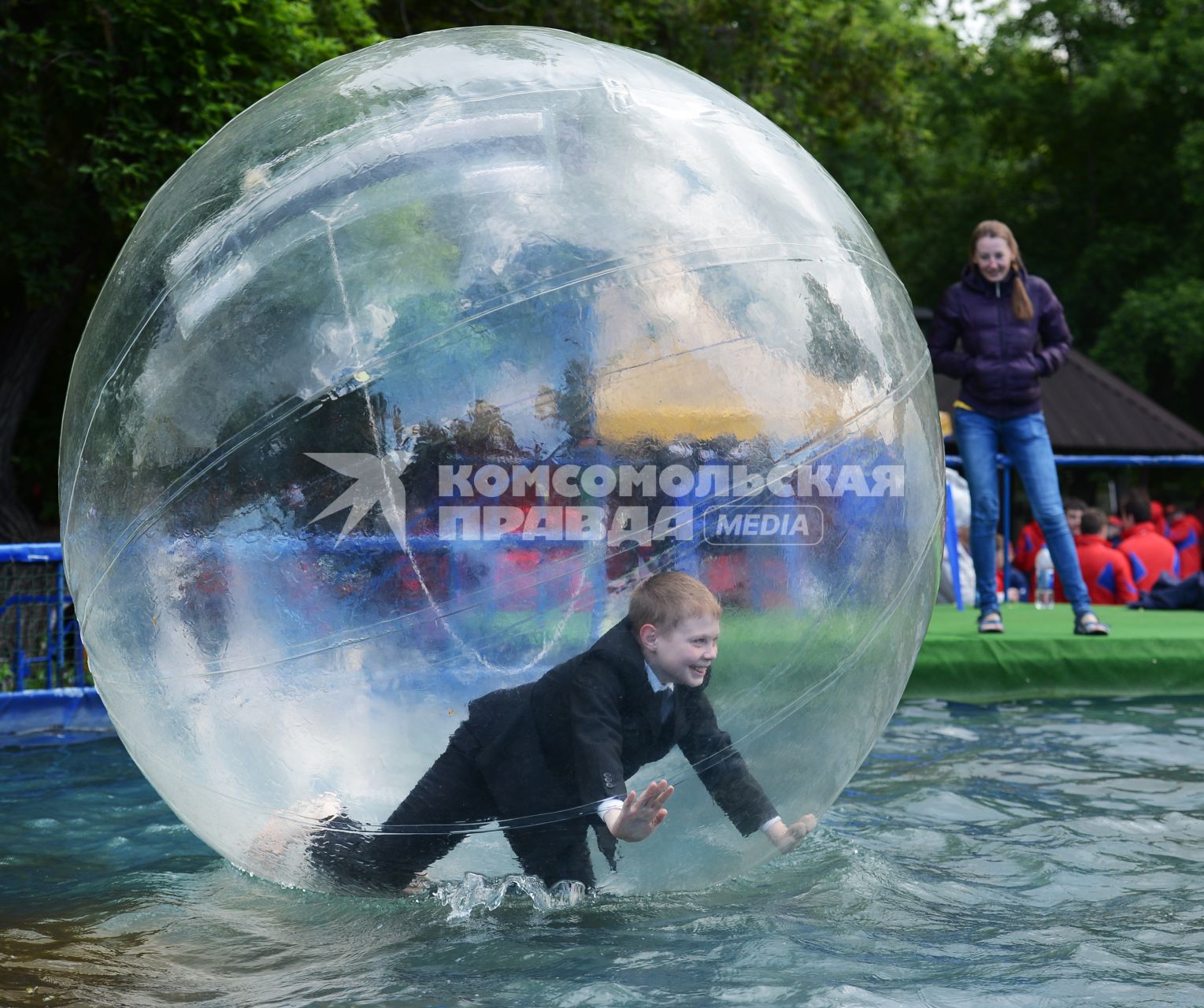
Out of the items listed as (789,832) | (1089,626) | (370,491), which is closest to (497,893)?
(789,832)

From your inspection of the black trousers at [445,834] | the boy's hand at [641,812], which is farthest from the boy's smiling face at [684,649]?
the black trousers at [445,834]

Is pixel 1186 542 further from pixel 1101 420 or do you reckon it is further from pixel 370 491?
pixel 370 491

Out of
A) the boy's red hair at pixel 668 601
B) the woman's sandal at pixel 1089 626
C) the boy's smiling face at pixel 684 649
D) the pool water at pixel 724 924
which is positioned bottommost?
the pool water at pixel 724 924

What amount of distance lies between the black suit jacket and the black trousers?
0.11 feet

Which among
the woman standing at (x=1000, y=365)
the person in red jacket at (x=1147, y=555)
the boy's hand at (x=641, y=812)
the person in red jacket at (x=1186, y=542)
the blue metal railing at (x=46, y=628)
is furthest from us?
the person in red jacket at (x=1186, y=542)

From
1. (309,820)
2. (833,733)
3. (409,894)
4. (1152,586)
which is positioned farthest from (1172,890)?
(1152,586)

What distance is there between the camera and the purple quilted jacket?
726cm

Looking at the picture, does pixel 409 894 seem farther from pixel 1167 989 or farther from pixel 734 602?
pixel 1167 989

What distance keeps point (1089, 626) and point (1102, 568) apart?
3053 millimetres

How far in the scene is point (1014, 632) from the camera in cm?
773

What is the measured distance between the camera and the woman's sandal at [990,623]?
752cm

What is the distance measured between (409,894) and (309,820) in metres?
0.33

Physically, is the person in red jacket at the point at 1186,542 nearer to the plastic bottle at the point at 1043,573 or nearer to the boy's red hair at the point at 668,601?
the plastic bottle at the point at 1043,573

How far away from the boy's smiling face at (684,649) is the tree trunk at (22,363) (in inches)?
288
